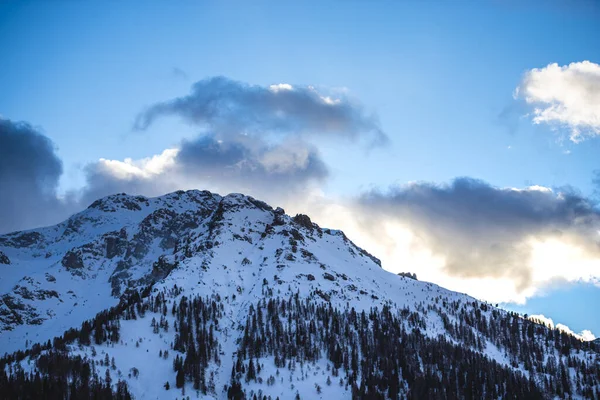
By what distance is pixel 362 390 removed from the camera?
191 metres

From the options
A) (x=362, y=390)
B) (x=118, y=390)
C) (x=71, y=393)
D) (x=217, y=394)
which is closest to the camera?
(x=71, y=393)

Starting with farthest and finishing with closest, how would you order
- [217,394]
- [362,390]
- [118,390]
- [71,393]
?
[362,390], [217,394], [118,390], [71,393]

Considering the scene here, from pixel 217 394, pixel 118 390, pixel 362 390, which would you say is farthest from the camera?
pixel 362 390

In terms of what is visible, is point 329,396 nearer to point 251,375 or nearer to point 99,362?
point 251,375

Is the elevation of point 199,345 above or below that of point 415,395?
above

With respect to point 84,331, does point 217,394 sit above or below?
below

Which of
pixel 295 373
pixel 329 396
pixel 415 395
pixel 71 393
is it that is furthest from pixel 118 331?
pixel 415 395

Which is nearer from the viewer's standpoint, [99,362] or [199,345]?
[99,362]

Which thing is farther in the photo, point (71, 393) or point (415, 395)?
point (415, 395)

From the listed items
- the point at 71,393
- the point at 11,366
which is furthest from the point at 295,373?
the point at 11,366

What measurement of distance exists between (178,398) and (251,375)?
28896 millimetres

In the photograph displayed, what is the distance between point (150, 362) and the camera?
18400 centimetres

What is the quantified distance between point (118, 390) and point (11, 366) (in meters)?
33.7

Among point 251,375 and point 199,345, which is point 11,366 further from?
point 251,375
